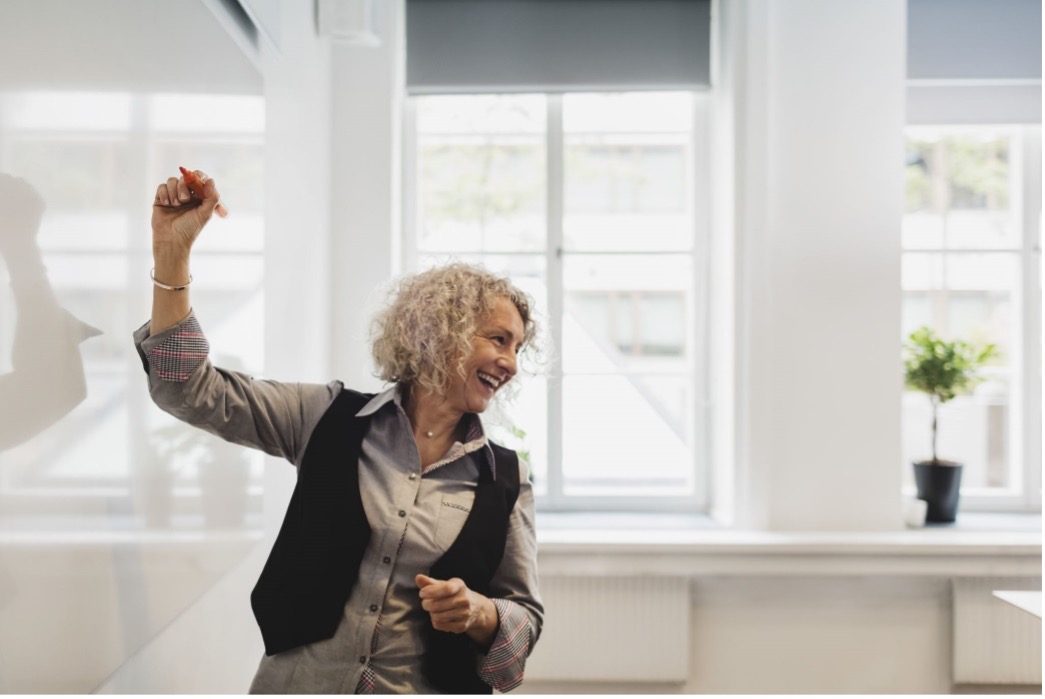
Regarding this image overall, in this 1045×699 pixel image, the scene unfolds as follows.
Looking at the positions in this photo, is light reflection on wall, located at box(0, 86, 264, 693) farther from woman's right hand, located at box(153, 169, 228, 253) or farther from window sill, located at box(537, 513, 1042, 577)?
window sill, located at box(537, 513, 1042, 577)

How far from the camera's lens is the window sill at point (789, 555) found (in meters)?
2.49

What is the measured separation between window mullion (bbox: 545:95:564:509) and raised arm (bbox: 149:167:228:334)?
2.05 metres

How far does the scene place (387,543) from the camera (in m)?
1.17

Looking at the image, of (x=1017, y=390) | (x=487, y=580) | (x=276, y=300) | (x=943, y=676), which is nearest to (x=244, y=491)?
(x=276, y=300)

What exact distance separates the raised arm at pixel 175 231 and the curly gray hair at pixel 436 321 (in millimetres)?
366

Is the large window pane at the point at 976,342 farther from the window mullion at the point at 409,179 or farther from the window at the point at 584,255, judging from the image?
the window mullion at the point at 409,179

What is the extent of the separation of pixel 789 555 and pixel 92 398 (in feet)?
6.88

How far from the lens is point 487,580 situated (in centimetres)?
121

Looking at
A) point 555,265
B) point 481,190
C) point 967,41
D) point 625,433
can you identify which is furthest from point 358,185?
point 967,41

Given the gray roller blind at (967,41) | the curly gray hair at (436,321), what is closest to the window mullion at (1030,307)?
the gray roller blind at (967,41)

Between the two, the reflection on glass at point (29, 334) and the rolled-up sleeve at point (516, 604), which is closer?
the reflection on glass at point (29, 334)

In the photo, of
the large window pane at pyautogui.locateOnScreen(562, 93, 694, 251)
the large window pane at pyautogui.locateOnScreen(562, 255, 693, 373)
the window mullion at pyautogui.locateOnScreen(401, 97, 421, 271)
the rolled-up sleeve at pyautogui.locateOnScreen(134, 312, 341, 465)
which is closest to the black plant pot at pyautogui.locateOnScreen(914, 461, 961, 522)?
the large window pane at pyautogui.locateOnScreen(562, 255, 693, 373)

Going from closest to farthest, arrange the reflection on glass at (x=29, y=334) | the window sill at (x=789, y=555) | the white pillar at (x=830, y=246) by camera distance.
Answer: the reflection on glass at (x=29, y=334)
the window sill at (x=789, y=555)
the white pillar at (x=830, y=246)

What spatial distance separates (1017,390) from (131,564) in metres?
Result: 3.09
